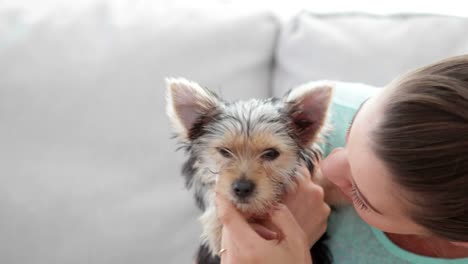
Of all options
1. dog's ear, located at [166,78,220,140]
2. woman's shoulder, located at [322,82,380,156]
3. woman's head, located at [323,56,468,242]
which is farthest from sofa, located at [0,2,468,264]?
woman's head, located at [323,56,468,242]

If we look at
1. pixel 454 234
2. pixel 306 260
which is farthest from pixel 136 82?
pixel 454 234

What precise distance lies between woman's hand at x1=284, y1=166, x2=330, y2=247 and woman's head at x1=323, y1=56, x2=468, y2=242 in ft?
0.64

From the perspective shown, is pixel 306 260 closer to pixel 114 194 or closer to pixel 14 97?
pixel 114 194

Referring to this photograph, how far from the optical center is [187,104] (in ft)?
3.65

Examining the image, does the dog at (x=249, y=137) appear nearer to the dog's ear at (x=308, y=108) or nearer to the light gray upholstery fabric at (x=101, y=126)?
the dog's ear at (x=308, y=108)

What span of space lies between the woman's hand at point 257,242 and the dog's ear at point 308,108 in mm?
181

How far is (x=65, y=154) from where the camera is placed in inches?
59.6

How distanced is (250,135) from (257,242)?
226 millimetres

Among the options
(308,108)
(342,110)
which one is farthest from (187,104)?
(342,110)

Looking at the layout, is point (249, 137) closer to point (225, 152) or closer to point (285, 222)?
point (225, 152)

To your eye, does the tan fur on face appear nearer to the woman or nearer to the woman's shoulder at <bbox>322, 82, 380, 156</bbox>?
the woman

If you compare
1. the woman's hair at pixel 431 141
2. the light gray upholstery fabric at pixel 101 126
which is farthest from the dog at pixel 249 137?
the light gray upholstery fabric at pixel 101 126

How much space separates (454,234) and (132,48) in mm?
1017

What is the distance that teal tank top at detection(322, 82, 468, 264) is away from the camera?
113 cm
